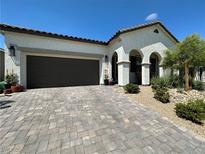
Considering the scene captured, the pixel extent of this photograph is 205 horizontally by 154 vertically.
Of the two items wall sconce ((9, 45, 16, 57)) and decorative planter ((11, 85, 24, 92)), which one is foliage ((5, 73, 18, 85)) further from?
wall sconce ((9, 45, 16, 57))

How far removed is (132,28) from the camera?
9.98 m

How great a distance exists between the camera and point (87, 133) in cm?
311

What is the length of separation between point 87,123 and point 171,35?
44.9 ft

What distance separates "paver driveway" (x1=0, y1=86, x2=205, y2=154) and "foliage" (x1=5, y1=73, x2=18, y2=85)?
165 inches

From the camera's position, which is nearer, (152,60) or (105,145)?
(105,145)

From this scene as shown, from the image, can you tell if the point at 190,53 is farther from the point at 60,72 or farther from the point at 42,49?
the point at 42,49

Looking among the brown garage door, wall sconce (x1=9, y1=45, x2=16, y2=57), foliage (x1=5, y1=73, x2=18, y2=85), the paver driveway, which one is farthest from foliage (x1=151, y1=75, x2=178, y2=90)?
wall sconce (x1=9, y1=45, x2=16, y2=57)

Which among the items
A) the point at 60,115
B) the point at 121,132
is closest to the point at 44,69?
the point at 60,115

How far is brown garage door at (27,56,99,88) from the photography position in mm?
9195

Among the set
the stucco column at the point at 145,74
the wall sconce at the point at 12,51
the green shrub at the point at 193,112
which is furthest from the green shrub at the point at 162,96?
the wall sconce at the point at 12,51

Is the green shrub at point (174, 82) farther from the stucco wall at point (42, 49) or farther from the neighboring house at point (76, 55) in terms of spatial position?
the stucco wall at point (42, 49)

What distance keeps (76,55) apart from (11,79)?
199 inches

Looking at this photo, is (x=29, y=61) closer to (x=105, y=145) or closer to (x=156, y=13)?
(x=105, y=145)

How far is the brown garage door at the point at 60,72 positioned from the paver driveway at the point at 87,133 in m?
5.07
